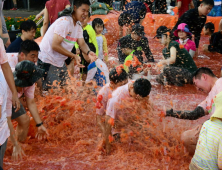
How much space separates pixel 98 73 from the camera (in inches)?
200

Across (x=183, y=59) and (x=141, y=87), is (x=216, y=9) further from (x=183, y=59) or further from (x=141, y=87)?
(x=141, y=87)

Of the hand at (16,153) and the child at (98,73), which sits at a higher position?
the child at (98,73)

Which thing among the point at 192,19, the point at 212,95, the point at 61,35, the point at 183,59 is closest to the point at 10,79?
the point at 61,35

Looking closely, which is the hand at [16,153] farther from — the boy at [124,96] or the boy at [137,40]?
the boy at [137,40]

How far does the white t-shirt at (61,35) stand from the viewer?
164 inches

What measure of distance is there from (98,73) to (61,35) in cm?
117

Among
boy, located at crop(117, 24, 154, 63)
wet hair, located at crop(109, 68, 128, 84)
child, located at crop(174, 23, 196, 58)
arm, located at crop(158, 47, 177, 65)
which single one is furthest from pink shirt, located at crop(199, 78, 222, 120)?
child, located at crop(174, 23, 196, 58)

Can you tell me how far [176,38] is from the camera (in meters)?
7.28

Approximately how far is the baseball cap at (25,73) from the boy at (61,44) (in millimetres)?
973

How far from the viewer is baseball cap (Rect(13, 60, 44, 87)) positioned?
3307 mm

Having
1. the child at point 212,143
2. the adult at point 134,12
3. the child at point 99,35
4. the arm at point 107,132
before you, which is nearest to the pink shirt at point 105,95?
the arm at point 107,132

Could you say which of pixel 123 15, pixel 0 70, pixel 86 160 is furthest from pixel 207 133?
pixel 123 15

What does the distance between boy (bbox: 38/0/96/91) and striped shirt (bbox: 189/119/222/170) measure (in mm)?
2261

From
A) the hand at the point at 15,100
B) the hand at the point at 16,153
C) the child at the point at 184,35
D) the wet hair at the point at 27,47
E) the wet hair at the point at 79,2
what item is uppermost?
the wet hair at the point at 79,2
